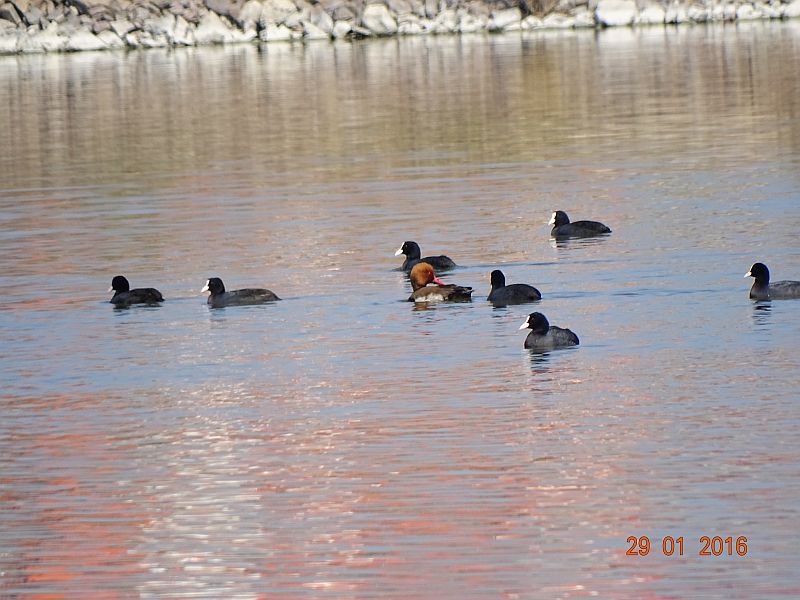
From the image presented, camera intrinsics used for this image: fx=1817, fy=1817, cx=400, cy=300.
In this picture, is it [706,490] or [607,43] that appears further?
[607,43]

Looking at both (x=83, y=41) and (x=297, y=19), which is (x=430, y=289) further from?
→ (x=83, y=41)

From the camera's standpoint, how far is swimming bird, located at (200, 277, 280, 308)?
24.5 m

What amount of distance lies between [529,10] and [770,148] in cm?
7145

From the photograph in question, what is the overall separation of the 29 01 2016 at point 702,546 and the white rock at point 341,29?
99915mm

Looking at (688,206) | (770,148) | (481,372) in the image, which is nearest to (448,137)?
(770,148)

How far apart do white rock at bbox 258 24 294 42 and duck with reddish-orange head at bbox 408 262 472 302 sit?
89102 millimetres

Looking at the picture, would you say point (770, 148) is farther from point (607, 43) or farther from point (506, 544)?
point (607, 43)

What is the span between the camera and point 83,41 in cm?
11281

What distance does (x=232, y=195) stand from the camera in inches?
1529

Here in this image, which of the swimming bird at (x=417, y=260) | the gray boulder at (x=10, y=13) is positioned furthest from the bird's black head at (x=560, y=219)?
the gray boulder at (x=10, y=13)

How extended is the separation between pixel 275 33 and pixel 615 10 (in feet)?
69.2

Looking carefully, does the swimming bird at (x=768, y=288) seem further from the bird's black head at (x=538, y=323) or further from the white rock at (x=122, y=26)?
the white rock at (x=122, y=26)

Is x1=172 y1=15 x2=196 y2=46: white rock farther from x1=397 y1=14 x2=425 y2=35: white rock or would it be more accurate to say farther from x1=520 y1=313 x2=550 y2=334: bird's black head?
x1=520 y1=313 x2=550 y2=334: bird's black head

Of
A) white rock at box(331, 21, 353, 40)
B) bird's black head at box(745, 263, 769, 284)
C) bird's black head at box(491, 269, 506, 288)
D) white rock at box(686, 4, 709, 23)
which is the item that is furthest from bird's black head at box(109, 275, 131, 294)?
white rock at box(331, 21, 353, 40)
